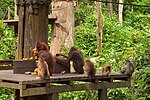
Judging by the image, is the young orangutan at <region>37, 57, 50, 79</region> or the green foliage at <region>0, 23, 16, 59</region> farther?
the green foliage at <region>0, 23, 16, 59</region>

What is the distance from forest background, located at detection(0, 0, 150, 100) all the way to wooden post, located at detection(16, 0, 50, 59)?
231 centimetres

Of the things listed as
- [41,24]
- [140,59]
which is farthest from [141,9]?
[41,24]

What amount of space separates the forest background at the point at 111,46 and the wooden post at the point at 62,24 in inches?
37.1

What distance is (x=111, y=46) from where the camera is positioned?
12711mm

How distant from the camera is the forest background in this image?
7.18 meters

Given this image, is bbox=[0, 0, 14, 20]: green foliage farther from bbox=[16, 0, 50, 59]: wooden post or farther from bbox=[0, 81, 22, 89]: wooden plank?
bbox=[0, 81, 22, 89]: wooden plank

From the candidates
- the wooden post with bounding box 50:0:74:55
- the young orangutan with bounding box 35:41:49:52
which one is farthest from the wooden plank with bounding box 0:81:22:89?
the wooden post with bounding box 50:0:74:55

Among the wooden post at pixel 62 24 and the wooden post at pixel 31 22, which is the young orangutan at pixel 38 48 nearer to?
the wooden post at pixel 31 22

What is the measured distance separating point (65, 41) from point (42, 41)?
Result: 2844 millimetres

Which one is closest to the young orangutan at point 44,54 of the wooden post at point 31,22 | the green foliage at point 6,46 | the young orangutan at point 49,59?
the young orangutan at point 49,59

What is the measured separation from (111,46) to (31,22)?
852 centimetres

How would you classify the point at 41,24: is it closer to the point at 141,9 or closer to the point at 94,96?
the point at 94,96

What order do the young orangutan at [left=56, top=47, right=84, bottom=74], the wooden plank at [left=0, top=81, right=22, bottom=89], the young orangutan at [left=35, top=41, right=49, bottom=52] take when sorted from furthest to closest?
1. the young orangutan at [left=56, top=47, right=84, bottom=74]
2. the young orangutan at [left=35, top=41, right=49, bottom=52]
3. the wooden plank at [left=0, top=81, right=22, bottom=89]

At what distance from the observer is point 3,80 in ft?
12.3
